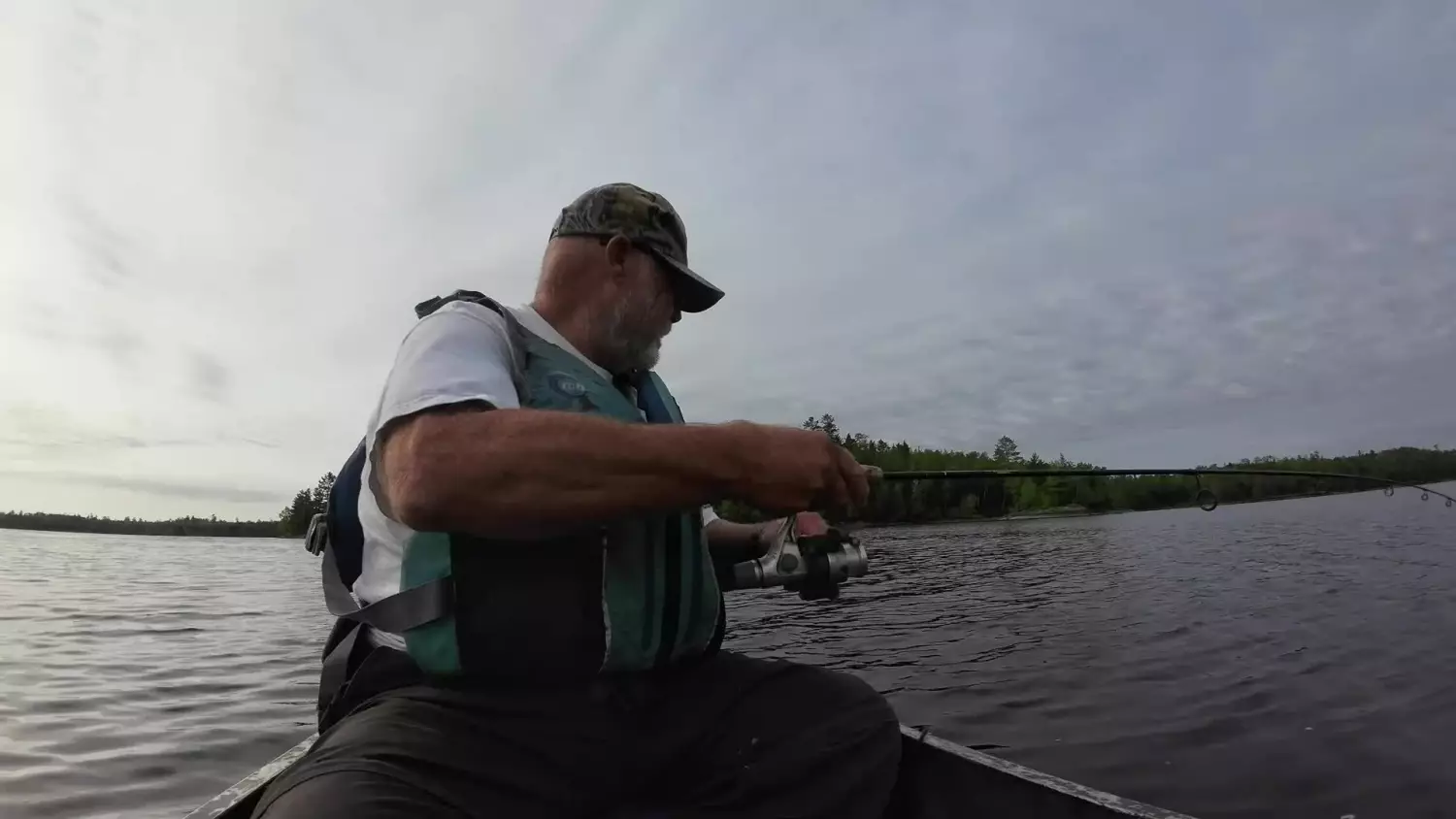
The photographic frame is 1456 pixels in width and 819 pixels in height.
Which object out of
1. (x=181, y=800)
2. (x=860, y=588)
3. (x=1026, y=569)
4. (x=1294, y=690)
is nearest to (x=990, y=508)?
(x=1026, y=569)

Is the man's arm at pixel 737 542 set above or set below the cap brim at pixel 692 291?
below

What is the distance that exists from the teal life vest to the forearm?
31 cm

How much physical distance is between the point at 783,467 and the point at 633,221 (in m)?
1.17

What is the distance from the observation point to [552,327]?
2.98 meters

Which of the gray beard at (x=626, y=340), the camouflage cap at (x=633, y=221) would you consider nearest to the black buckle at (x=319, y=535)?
the gray beard at (x=626, y=340)

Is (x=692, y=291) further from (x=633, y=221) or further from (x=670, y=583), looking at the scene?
(x=670, y=583)

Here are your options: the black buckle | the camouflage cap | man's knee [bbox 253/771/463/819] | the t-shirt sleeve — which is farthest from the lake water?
the t-shirt sleeve

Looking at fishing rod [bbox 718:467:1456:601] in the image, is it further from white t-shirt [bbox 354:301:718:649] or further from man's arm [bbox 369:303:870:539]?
white t-shirt [bbox 354:301:718:649]

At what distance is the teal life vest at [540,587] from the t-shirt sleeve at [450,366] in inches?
5.8

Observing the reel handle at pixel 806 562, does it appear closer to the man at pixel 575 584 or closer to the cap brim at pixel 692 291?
the man at pixel 575 584

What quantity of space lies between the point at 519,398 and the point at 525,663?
2.58ft

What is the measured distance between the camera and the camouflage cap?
2977 millimetres

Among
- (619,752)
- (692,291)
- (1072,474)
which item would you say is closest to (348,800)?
(619,752)

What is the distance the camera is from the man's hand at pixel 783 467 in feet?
7.49
